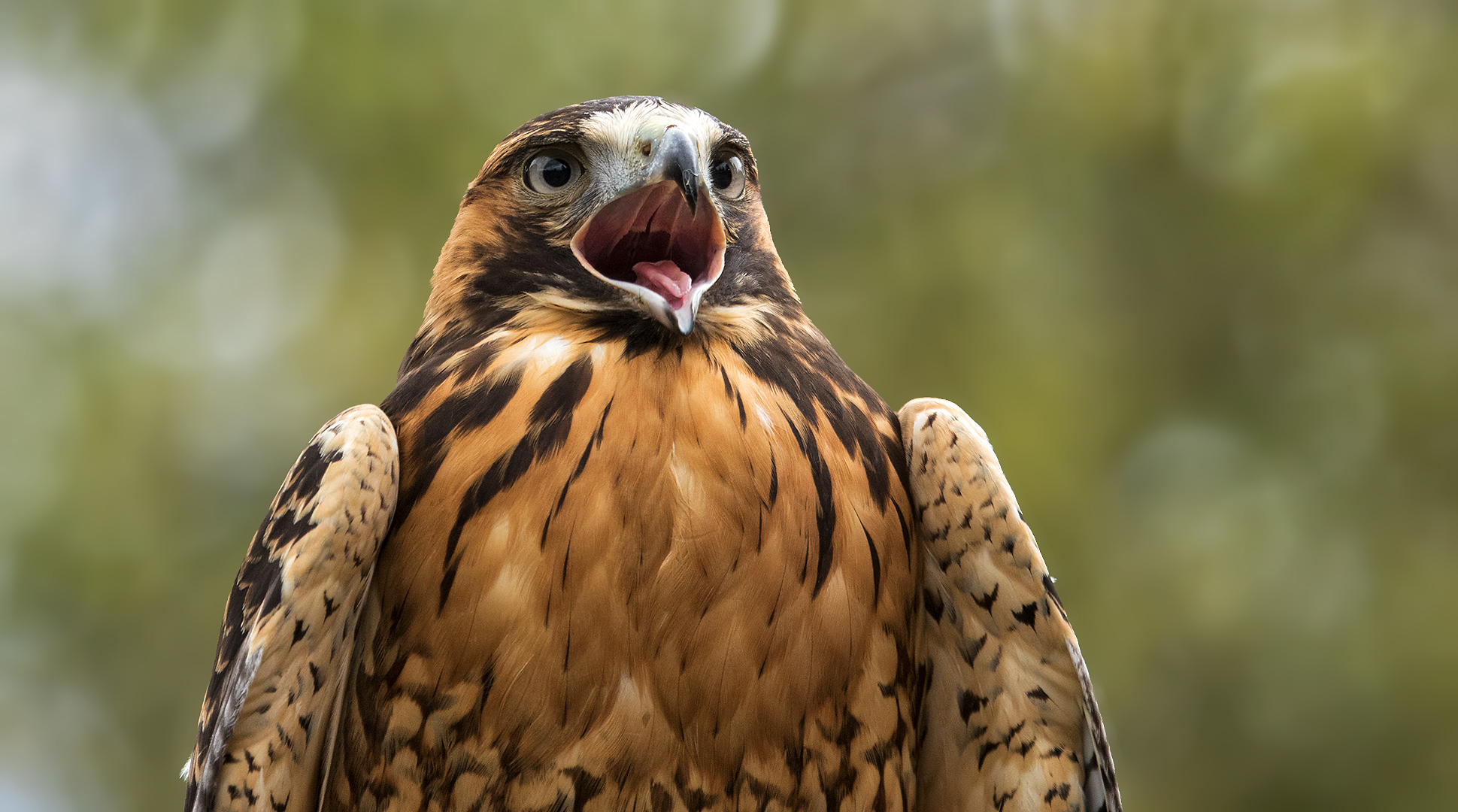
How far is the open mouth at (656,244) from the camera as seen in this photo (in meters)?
2.74

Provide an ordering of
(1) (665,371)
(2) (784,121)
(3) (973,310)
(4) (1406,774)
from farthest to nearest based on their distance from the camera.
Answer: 1. (2) (784,121)
2. (3) (973,310)
3. (4) (1406,774)
4. (1) (665,371)

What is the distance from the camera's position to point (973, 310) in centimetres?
717

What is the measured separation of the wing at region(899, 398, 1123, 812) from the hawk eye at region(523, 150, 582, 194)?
1.09 meters

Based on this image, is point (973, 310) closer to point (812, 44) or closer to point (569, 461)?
point (812, 44)

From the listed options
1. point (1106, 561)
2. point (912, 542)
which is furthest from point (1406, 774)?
point (912, 542)

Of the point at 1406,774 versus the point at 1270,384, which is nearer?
the point at 1406,774

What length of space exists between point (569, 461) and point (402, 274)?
5040mm

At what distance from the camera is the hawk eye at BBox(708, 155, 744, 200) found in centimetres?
312

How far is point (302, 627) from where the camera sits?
2.49 metres

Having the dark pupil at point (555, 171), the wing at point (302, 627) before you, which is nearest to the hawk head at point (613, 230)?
the dark pupil at point (555, 171)

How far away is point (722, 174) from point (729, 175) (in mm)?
→ 27

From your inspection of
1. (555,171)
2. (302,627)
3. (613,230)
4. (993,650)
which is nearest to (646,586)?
(302,627)

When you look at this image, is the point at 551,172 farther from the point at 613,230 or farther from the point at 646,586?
the point at 646,586

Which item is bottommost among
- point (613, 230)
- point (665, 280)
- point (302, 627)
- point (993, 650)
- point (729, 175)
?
point (993, 650)
